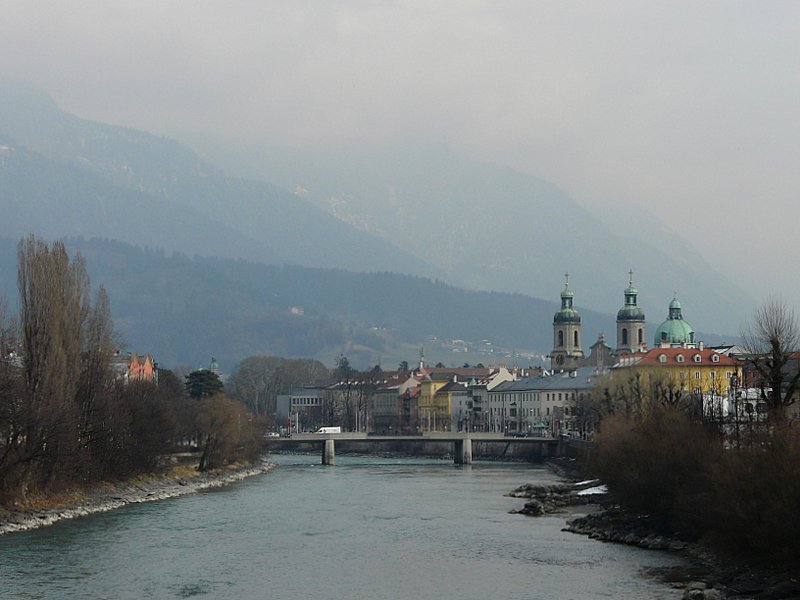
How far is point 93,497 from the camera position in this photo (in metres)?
80.1

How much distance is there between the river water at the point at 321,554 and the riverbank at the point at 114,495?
1.15 meters

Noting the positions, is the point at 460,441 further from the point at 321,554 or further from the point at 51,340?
the point at 321,554

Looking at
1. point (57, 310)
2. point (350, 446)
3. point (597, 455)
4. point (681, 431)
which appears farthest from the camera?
point (350, 446)

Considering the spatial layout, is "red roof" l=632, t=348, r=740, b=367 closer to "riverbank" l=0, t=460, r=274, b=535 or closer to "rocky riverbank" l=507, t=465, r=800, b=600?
"riverbank" l=0, t=460, r=274, b=535

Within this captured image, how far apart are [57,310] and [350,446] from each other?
11412 cm

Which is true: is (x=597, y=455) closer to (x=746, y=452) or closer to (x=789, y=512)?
(x=746, y=452)

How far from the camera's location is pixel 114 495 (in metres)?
83.8

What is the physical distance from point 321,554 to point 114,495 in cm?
2685

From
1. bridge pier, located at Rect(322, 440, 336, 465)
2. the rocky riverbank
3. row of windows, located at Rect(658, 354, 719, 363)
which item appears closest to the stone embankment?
the rocky riverbank

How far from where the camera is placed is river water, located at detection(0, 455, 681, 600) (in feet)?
164

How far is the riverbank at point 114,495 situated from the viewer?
67.4 metres

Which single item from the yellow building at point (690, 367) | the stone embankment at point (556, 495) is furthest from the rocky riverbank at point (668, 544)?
the yellow building at point (690, 367)

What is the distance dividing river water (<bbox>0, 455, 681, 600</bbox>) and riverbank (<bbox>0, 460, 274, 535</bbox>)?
3.78 ft

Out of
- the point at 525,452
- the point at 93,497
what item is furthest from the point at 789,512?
the point at 525,452
